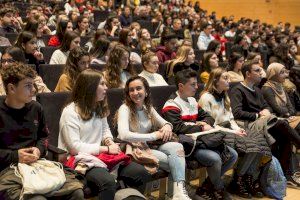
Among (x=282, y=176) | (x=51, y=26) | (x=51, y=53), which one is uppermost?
(x=51, y=26)

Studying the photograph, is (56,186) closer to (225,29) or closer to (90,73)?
(90,73)

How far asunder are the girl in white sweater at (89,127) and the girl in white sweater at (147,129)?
15 cm

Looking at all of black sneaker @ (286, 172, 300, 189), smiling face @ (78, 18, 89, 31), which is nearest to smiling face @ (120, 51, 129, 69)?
black sneaker @ (286, 172, 300, 189)

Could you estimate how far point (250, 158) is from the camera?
2.92 metres

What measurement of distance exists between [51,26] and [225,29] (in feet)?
13.9

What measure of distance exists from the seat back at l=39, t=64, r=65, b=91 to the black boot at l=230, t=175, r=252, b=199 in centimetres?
144

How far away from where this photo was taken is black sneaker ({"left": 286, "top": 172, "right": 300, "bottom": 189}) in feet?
10.5

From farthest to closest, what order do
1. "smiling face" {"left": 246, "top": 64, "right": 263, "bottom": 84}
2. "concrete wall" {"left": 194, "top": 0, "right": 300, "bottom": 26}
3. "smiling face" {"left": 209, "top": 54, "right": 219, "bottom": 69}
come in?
"concrete wall" {"left": 194, "top": 0, "right": 300, "bottom": 26}
"smiling face" {"left": 209, "top": 54, "right": 219, "bottom": 69}
"smiling face" {"left": 246, "top": 64, "right": 263, "bottom": 84}

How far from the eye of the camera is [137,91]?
257 centimetres

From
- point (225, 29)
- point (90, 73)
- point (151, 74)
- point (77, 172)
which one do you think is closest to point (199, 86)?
point (151, 74)

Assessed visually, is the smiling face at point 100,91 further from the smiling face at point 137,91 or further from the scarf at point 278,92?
the scarf at point 278,92

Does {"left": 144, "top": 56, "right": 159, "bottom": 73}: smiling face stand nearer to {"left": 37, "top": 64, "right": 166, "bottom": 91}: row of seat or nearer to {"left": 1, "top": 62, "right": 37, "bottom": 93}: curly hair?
{"left": 37, "top": 64, "right": 166, "bottom": 91}: row of seat

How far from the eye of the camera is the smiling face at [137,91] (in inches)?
101

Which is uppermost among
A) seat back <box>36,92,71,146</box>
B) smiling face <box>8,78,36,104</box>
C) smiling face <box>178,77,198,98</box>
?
smiling face <box>178,77,198,98</box>
